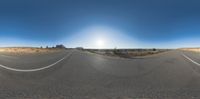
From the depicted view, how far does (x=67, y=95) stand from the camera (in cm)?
547

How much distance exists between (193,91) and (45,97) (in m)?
3.31

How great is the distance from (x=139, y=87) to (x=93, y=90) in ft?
4.07

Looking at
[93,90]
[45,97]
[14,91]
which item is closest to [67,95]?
[45,97]

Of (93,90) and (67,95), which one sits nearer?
(67,95)

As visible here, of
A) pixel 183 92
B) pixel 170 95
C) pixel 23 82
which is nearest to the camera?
pixel 170 95

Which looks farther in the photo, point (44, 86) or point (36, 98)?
point (44, 86)

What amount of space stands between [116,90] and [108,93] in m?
0.45

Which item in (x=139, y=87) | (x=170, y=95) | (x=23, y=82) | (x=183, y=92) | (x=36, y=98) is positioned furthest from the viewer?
(x=23, y=82)

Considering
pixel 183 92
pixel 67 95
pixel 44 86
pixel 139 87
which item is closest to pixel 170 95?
pixel 183 92

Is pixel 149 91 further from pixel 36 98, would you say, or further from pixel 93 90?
pixel 36 98

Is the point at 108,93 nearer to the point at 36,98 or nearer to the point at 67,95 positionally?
the point at 67,95

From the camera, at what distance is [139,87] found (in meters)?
6.66

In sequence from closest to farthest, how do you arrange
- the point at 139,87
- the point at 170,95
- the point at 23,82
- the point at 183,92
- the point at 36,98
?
the point at 36,98, the point at 170,95, the point at 183,92, the point at 139,87, the point at 23,82

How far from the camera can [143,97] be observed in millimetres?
5328
